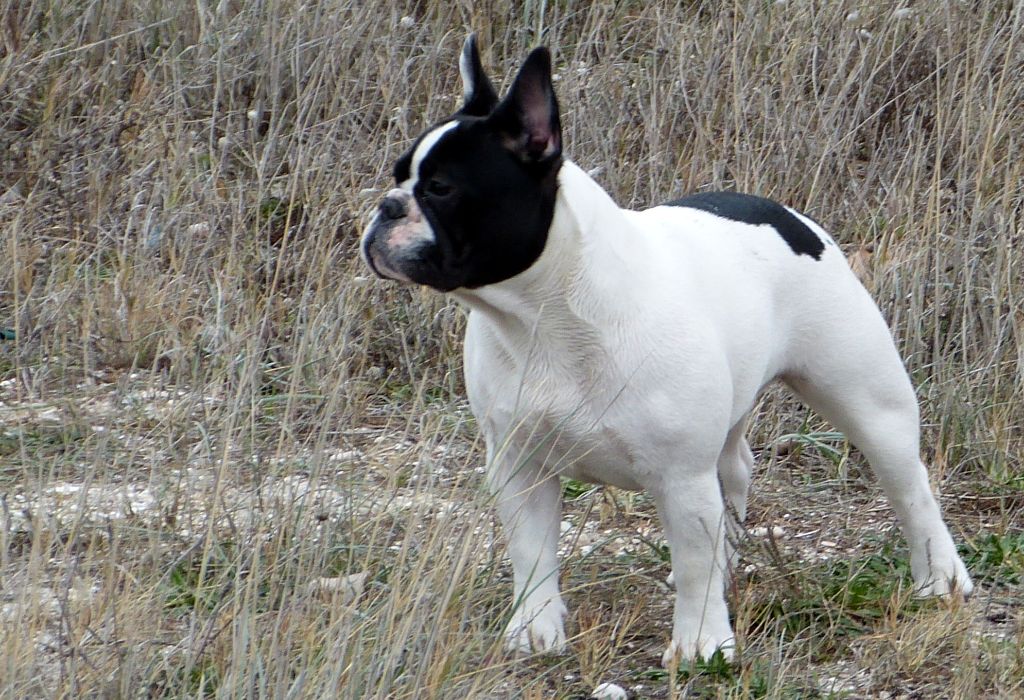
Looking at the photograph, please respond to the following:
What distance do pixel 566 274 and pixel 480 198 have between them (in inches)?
9.4

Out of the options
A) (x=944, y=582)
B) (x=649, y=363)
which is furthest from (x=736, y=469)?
(x=649, y=363)

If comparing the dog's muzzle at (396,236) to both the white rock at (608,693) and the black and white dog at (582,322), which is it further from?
the white rock at (608,693)

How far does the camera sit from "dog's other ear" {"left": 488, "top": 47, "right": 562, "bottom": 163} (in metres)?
2.60

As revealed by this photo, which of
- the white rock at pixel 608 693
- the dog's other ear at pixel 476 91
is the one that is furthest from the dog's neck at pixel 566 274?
the white rock at pixel 608 693

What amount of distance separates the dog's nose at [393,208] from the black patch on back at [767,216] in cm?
88

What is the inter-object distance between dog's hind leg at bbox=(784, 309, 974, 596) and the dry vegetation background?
113mm

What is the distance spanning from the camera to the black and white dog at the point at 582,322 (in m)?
2.65

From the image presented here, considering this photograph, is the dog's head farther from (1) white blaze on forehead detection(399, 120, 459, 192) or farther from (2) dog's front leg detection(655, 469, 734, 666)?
(2) dog's front leg detection(655, 469, 734, 666)

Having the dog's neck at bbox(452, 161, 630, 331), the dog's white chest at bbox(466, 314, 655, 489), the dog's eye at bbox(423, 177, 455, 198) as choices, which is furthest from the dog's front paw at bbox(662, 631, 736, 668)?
the dog's eye at bbox(423, 177, 455, 198)

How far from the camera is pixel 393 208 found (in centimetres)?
270

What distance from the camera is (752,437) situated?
4.31 m

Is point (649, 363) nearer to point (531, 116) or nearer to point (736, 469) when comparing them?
point (531, 116)

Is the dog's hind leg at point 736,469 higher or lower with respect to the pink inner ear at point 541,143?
lower

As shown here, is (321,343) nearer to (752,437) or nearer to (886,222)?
(752,437)
